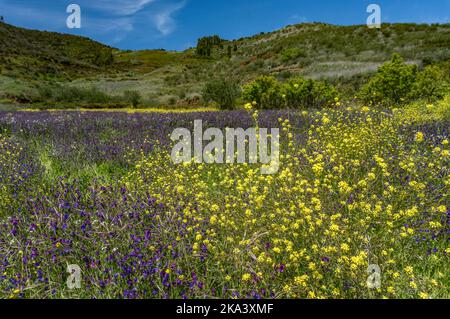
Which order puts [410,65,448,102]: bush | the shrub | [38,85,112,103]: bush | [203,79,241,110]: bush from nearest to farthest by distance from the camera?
[410,65,448,102]: bush → [203,79,241,110]: bush → [38,85,112,103]: bush → the shrub

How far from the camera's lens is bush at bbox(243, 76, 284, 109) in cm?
1812

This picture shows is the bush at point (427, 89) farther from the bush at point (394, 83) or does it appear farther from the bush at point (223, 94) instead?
the bush at point (223, 94)

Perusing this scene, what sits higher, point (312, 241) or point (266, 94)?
point (266, 94)

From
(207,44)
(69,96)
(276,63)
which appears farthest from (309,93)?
(207,44)

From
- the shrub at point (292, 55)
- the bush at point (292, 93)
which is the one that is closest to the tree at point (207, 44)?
the shrub at point (292, 55)

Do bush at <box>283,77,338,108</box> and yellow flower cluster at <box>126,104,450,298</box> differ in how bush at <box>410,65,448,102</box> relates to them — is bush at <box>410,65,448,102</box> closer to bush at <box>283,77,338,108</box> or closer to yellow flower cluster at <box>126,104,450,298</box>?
bush at <box>283,77,338,108</box>

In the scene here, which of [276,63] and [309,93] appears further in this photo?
[276,63]

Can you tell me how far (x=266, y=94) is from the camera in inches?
726

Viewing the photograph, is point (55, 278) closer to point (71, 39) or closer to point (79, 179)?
point (79, 179)

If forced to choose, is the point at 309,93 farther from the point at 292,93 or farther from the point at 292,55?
the point at 292,55

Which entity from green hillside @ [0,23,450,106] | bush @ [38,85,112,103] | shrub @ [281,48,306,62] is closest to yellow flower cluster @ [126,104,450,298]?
green hillside @ [0,23,450,106]

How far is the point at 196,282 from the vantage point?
221cm
